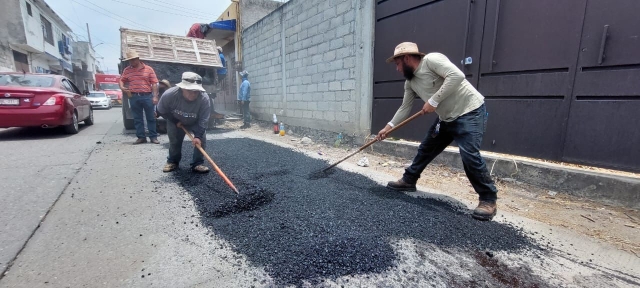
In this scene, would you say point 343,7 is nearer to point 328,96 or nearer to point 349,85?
point 349,85

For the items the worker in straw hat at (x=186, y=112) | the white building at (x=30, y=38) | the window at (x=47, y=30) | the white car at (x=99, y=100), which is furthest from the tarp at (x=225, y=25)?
the window at (x=47, y=30)

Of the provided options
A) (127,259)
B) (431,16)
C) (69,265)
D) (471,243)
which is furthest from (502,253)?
(431,16)

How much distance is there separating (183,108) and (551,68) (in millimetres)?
4221

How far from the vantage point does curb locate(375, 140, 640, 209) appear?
2498 mm

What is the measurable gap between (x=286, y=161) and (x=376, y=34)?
2.77 m

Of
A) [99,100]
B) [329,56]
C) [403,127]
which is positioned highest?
[329,56]

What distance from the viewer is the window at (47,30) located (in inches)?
786

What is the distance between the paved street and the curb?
83cm

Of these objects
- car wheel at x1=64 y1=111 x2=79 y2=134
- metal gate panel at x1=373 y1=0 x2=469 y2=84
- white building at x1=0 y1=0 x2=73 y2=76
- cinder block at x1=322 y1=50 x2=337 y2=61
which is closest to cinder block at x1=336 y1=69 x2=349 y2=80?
cinder block at x1=322 y1=50 x2=337 y2=61

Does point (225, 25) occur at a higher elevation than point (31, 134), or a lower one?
higher

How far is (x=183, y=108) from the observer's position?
3.40 meters

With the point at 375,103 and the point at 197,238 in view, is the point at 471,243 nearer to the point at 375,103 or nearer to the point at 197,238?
the point at 197,238

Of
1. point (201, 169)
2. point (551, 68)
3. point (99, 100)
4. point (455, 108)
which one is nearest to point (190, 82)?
point (201, 169)

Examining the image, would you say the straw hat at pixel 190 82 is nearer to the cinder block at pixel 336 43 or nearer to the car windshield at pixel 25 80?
the cinder block at pixel 336 43
